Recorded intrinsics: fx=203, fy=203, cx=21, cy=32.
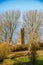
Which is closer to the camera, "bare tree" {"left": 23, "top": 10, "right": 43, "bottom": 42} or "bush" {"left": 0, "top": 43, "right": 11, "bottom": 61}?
"bush" {"left": 0, "top": 43, "right": 11, "bottom": 61}

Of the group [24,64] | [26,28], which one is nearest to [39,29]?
[26,28]

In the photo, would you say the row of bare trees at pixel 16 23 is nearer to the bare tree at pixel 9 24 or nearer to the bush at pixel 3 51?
the bare tree at pixel 9 24

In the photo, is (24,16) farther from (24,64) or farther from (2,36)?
(24,64)

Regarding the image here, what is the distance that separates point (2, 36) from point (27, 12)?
4975 millimetres

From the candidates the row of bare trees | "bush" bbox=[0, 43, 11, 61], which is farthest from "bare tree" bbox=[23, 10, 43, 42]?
"bush" bbox=[0, 43, 11, 61]

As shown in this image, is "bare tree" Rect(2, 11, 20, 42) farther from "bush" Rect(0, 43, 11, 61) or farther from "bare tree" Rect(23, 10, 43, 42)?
"bush" Rect(0, 43, 11, 61)

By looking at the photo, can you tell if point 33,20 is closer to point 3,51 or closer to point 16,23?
point 16,23

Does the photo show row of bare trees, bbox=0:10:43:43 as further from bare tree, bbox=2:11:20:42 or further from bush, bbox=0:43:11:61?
bush, bbox=0:43:11:61

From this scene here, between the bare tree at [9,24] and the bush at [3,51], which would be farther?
the bare tree at [9,24]

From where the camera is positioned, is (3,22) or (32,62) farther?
(3,22)

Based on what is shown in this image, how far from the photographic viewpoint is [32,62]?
11297mm

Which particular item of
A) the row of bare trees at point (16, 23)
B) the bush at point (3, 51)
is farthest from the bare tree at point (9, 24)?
the bush at point (3, 51)

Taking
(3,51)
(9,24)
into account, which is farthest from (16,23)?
(3,51)

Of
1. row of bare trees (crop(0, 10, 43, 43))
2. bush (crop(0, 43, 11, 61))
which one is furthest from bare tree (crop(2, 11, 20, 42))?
bush (crop(0, 43, 11, 61))
